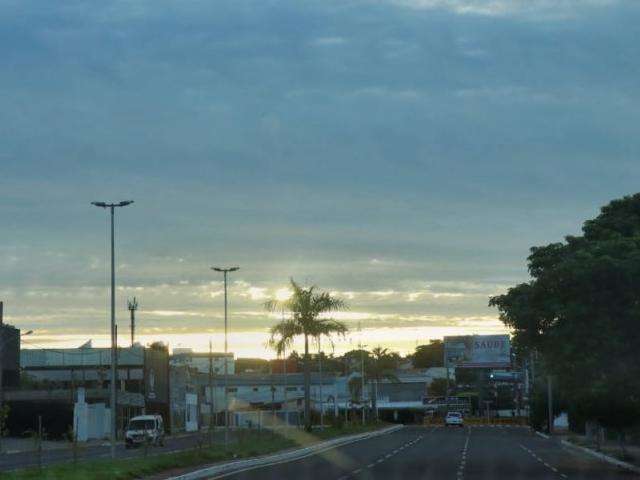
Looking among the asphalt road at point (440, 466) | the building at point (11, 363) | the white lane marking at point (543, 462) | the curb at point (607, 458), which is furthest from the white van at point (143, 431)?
the building at point (11, 363)

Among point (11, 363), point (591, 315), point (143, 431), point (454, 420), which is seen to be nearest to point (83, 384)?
point (11, 363)

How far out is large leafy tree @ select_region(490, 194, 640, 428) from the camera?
3781cm

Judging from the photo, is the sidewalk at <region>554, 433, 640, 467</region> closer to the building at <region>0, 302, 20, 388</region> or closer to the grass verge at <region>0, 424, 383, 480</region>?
the grass verge at <region>0, 424, 383, 480</region>

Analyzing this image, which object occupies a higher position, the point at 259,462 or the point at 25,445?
the point at 259,462

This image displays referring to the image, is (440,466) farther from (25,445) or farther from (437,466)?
(25,445)

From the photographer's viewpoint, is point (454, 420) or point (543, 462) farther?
point (454, 420)

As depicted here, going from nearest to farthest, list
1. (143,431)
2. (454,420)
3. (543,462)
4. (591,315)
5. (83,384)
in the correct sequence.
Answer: (591,315)
(543,462)
(143,431)
(83,384)
(454,420)

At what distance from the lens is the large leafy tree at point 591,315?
37812 mm

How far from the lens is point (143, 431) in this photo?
2601 inches

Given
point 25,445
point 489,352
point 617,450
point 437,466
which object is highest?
point 489,352

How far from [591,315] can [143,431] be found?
34.6 m

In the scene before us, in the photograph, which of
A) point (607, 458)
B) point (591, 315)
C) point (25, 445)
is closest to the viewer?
→ point (591, 315)

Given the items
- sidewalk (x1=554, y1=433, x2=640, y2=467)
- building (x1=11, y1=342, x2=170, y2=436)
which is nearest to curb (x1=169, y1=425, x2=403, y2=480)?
sidewalk (x1=554, y1=433, x2=640, y2=467)

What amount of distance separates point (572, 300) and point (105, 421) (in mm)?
60870
